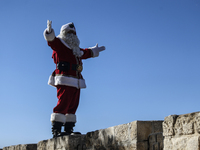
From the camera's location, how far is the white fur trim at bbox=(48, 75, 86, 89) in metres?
5.95

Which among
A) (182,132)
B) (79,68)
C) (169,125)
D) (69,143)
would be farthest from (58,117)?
(182,132)

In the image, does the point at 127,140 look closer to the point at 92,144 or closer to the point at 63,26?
the point at 92,144

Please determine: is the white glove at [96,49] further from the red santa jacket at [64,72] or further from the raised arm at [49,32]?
the raised arm at [49,32]

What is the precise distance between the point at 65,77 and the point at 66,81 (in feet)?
0.26

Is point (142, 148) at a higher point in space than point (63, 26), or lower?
lower

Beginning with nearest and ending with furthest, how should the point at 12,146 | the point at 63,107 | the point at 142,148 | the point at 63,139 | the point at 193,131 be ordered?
the point at 193,131 < the point at 142,148 < the point at 63,139 < the point at 63,107 < the point at 12,146

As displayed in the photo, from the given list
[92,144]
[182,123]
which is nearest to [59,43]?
[92,144]

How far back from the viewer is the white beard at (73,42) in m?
6.24

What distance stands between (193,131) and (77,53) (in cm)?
369

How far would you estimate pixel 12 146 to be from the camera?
24.7 feet

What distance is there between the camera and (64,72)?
6.06m

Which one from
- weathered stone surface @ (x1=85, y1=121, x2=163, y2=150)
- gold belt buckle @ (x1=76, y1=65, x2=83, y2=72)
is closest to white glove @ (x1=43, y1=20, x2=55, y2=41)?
gold belt buckle @ (x1=76, y1=65, x2=83, y2=72)

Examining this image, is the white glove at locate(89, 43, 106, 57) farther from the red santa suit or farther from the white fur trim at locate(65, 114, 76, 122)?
the white fur trim at locate(65, 114, 76, 122)

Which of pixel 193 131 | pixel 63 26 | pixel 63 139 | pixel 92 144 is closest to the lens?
pixel 193 131
